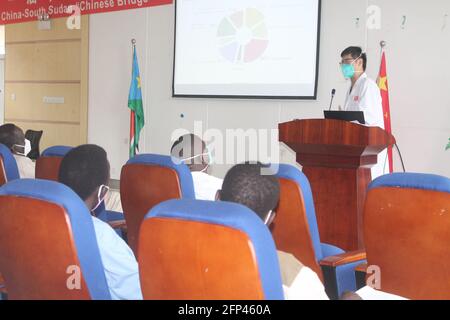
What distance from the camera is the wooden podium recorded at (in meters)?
3.42

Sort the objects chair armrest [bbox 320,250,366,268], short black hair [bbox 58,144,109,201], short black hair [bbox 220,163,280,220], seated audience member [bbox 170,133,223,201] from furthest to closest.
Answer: seated audience member [bbox 170,133,223,201] < chair armrest [bbox 320,250,366,268] < short black hair [bbox 58,144,109,201] < short black hair [bbox 220,163,280,220]

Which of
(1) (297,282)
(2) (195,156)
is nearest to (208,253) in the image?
(1) (297,282)

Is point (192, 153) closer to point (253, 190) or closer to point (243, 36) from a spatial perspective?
point (253, 190)

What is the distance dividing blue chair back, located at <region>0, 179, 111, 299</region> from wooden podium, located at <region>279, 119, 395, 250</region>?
1.99 m

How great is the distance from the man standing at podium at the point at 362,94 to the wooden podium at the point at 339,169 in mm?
1414

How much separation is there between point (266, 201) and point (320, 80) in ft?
15.4

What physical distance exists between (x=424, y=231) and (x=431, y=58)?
12.4 ft

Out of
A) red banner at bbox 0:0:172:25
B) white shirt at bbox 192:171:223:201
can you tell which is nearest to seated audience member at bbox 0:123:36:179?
white shirt at bbox 192:171:223:201

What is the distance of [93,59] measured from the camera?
27.5 ft

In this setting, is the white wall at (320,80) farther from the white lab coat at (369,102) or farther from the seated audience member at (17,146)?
the seated audience member at (17,146)

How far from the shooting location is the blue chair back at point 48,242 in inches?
64.4

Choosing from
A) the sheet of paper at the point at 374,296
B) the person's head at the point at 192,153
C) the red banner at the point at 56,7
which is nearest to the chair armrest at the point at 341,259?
the sheet of paper at the point at 374,296

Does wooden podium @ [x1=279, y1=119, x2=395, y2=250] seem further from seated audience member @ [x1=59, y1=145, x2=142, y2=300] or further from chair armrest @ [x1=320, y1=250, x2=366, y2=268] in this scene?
seated audience member @ [x1=59, y1=145, x2=142, y2=300]

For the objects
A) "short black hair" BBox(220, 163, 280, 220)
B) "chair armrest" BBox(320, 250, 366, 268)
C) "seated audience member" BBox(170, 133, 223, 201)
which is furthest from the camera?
"seated audience member" BBox(170, 133, 223, 201)
